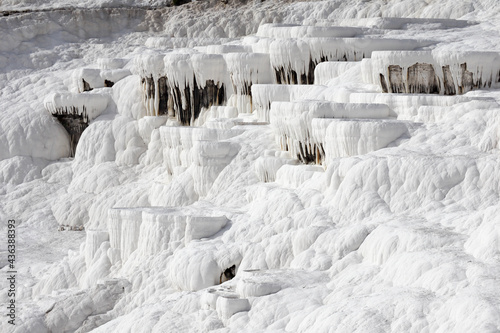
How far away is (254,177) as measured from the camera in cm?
Answer: 2173

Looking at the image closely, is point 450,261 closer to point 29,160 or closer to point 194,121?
point 194,121

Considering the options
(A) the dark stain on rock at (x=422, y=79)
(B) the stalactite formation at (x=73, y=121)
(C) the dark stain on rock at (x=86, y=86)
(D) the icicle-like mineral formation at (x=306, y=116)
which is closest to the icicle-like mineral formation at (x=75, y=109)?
(B) the stalactite formation at (x=73, y=121)

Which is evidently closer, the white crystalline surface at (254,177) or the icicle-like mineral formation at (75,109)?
the white crystalline surface at (254,177)

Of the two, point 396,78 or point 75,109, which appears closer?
point 396,78

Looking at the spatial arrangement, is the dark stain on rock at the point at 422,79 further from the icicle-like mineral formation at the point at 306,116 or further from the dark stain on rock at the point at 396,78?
the icicle-like mineral formation at the point at 306,116

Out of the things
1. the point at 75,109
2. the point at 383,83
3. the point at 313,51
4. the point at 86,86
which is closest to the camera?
the point at 383,83

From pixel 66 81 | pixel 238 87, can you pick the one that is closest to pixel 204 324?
pixel 238 87

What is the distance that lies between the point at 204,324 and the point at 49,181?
44.0 feet

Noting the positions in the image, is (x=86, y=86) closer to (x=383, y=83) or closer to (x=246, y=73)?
(x=246, y=73)

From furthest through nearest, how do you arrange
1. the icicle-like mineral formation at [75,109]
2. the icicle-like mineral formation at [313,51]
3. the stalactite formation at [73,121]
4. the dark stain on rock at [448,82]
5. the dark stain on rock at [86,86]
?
the dark stain on rock at [86,86] < the stalactite formation at [73,121] < the icicle-like mineral formation at [75,109] < the icicle-like mineral formation at [313,51] < the dark stain on rock at [448,82]

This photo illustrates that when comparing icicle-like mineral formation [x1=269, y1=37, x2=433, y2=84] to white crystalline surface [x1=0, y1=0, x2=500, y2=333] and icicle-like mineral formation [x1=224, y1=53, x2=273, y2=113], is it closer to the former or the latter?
white crystalline surface [x1=0, y1=0, x2=500, y2=333]

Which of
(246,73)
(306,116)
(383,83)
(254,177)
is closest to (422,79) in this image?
(383,83)

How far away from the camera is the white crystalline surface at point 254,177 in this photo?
49.5 ft

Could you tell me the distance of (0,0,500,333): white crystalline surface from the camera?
15.1 metres
